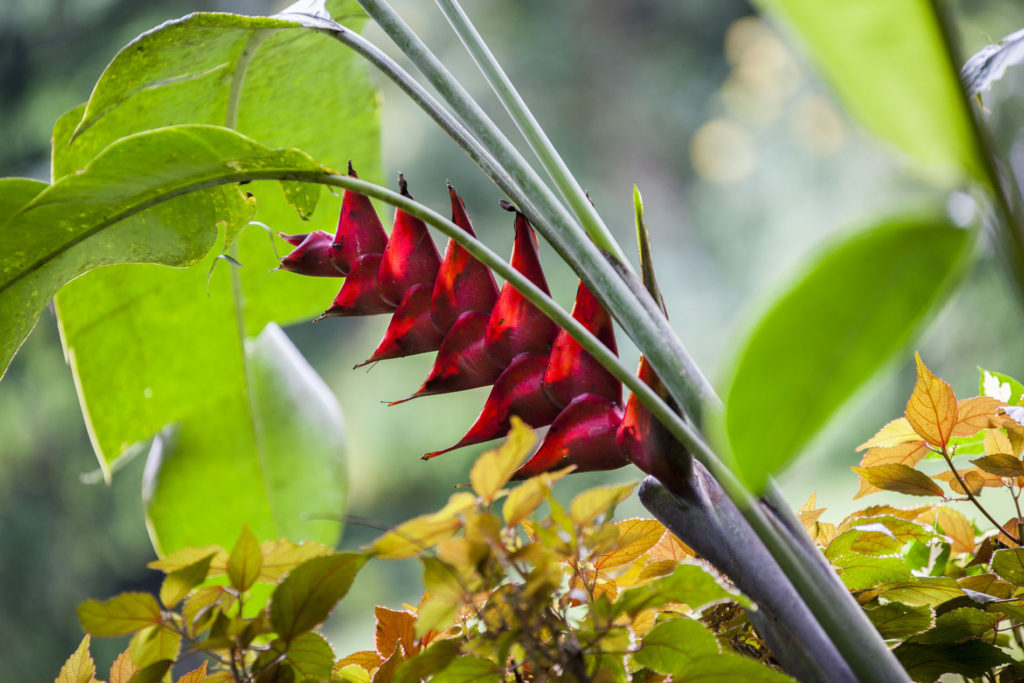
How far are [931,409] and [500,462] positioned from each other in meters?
0.16

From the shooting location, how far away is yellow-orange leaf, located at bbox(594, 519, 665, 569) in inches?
8.4

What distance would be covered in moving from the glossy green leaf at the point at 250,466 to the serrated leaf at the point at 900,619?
29cm

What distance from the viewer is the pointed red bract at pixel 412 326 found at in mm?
225

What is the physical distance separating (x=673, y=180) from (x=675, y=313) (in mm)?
747

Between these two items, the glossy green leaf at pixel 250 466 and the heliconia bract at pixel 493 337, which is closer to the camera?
the heliconia bract at pixel 493 337

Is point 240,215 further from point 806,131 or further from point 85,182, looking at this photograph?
point 806,131

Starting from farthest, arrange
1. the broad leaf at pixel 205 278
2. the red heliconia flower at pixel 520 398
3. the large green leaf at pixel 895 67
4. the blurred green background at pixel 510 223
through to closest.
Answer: the blurred green background at pixel 510 223 < the broad leaf at pixel 205 278 < the red heliconia flower at pixel 520 398 < the large green leaf at pixel 895 67

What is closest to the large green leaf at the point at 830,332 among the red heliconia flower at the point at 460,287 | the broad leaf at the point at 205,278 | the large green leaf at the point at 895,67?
the large green leaf at the point at 895,67

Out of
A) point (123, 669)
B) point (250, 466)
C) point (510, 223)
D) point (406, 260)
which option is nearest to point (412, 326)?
point (406, 260)

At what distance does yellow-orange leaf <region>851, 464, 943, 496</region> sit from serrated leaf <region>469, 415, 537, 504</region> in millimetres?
137

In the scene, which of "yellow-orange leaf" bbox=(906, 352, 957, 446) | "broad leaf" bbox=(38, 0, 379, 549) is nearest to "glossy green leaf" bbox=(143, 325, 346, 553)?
"broad leaf" bbox=(38, 0, 379, 549)

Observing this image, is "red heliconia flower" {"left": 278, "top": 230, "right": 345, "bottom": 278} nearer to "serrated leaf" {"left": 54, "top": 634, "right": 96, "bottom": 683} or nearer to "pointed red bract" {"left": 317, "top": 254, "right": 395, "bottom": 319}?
"pointed red bract" {"left": 317, "top": 254, "right": 395, "bottom": 319}

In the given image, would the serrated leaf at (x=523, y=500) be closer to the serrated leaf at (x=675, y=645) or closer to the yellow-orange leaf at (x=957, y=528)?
the serrated leaf at (x=675, y=645)

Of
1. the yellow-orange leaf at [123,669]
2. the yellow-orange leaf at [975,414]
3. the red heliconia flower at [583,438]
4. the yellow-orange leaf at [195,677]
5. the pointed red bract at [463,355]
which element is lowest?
the yellow-orange leaf at [123,669]
